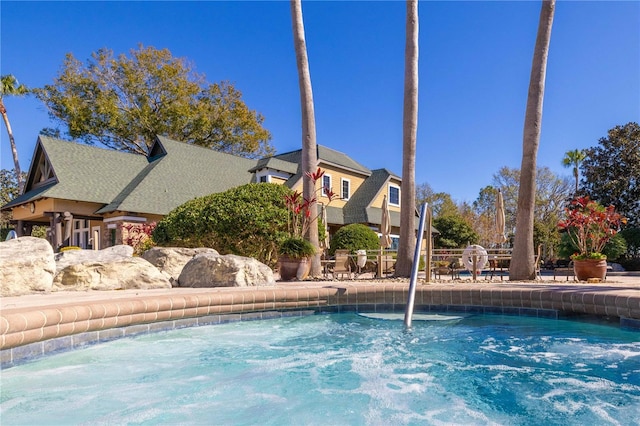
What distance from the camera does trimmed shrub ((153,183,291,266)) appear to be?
12891mm

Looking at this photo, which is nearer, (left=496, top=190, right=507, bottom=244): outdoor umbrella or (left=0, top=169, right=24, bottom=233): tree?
(left=496, top=190, right=507, bottom=244): outdoor umbrella

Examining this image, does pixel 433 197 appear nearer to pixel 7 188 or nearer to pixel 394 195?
pixel 394 195

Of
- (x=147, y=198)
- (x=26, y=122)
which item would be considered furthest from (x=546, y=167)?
(x=26, y=122)

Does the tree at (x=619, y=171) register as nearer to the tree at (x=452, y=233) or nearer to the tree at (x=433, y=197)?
the tree at (x=452, y=233)

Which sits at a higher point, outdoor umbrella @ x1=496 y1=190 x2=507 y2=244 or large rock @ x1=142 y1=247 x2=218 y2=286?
outdoor umbrella @ x1=496 y1=190 x2=507 y2=244

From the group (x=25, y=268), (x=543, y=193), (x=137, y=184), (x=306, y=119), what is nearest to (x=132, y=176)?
(x=137, y=184)

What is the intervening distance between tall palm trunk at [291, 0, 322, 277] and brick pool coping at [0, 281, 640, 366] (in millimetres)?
4411

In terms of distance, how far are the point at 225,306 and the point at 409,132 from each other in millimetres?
6845

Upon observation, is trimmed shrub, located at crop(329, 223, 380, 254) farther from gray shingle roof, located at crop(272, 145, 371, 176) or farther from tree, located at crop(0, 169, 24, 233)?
tree, located at crop(0, 169, 24, 233)

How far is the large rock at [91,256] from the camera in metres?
7.89

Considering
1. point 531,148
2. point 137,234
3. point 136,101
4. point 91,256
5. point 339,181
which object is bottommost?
point 91,256

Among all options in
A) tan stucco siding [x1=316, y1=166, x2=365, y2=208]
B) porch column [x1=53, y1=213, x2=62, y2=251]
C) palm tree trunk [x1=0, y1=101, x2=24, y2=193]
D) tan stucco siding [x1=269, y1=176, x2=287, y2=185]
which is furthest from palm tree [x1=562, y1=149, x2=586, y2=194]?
palm tree trunk [x1=0, y1=101, x2=24, y2=193]

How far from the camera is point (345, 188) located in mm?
23969

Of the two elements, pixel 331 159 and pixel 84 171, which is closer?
pixel 84 171
